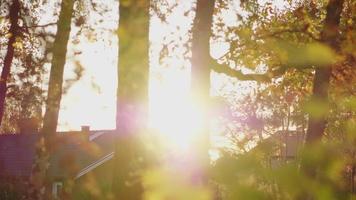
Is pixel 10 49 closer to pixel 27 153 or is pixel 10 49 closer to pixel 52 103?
pixel 52 103

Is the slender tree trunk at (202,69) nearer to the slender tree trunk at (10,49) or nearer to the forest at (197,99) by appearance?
the forest at (197,99)

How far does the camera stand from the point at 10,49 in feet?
62.3

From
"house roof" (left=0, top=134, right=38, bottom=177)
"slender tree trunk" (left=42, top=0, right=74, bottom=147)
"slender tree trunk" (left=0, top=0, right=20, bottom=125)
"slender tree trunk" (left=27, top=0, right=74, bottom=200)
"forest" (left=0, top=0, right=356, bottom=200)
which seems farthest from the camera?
"house roof" (left=0, top=134, right=38, bottom=177)

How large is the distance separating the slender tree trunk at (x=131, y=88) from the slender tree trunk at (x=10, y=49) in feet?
31.4

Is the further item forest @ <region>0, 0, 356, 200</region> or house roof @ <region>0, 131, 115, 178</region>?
house roof @ <region>0, 131, 115, 178</region>

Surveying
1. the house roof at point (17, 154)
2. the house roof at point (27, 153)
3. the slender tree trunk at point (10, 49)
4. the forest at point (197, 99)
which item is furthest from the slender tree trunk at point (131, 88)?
the house roof at point (17, 154)

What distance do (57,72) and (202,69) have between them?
5925 millimetres

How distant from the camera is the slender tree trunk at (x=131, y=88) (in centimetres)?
770

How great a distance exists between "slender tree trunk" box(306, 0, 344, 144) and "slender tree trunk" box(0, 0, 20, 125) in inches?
383

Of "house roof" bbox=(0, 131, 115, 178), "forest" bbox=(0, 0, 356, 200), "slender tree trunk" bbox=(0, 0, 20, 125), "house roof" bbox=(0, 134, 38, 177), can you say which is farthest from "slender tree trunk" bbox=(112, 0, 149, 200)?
"house roof" bbox=(0, 134, 38, 177)

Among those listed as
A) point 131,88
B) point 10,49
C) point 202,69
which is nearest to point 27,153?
point 10,49

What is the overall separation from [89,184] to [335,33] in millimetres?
7096

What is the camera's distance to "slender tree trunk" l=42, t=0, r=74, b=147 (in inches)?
450

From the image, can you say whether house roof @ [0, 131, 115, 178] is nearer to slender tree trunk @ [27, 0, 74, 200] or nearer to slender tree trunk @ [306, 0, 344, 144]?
slender tree trunk @ [27, 0, 74, 200]
